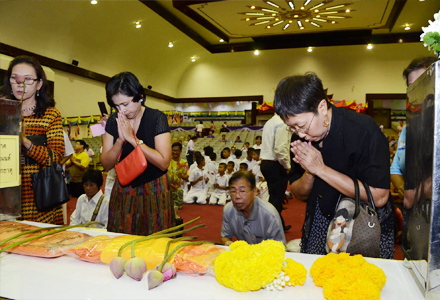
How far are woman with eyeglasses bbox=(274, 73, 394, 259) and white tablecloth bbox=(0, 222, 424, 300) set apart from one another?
239 mm

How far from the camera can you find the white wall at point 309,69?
15570 mm

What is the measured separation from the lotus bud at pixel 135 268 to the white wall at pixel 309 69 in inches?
636

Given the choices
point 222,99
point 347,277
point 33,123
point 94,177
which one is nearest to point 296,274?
point 347,277

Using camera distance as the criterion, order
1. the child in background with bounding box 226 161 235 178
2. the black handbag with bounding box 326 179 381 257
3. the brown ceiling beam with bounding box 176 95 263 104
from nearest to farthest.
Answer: the black handbag with bounding box 326 179 381 257, the child in background with bounding box 226 161 235 178, the brown ceiling beam with bounding box 176 95 263 104

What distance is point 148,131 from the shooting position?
65.1 inches

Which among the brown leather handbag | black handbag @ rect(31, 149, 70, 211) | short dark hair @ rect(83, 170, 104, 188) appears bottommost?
short dark hair @ rect(83, 170, 104, 188)

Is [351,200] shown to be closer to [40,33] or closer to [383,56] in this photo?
[40,33]

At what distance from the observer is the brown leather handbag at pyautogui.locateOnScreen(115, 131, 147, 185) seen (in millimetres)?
1483

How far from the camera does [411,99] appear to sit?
95 centimetres

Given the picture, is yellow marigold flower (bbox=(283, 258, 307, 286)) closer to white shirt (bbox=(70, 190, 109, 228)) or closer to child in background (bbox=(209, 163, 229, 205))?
white shirt (bbox=(70, 190, 109, 228))

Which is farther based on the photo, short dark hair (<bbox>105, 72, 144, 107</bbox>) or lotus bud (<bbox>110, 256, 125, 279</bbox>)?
short dark hair (<bbox>105, 72, 144, 107</bbox>)

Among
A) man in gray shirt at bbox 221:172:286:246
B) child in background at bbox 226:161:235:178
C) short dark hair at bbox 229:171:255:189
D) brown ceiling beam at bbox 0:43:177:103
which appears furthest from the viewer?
brown ceiling beam at bbox 0:43:177:103

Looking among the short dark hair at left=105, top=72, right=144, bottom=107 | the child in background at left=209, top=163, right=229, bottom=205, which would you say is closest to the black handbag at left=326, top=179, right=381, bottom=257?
the short dark hair at left=105, top=72, right=144, bottom=107

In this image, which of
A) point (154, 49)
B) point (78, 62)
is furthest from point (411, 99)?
point (154, 49)
